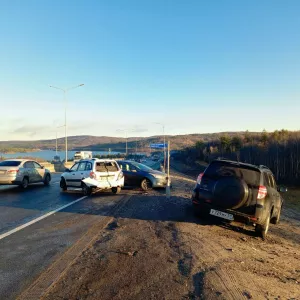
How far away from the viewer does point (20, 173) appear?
54.3 feet

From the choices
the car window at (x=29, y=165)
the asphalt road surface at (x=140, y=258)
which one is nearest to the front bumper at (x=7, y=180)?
the car window at (x=29, y=165)

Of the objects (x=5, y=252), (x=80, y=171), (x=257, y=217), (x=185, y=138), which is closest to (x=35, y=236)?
(x=5, y=252)

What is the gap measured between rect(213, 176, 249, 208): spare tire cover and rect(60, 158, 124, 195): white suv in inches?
300

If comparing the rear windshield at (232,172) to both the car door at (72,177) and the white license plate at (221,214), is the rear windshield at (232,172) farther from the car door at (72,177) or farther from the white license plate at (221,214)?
the car door at (72,177)

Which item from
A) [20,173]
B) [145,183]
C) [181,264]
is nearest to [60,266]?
[181,264]

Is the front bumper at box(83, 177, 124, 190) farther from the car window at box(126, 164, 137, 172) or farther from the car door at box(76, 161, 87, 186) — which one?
the car window at box(126, 164, 137, 172)

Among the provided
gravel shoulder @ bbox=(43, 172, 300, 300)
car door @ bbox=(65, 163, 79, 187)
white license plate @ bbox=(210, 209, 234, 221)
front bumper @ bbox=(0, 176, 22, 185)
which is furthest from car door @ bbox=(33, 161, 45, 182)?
white license plate @ bbox=(210, 209, 234, 221)

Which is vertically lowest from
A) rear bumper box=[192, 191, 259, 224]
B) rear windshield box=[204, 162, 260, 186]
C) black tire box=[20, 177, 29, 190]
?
black tire box=[20, 177, 29, 190]

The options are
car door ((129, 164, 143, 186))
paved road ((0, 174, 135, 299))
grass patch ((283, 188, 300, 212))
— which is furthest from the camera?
grass patch ((283, 188, 300, 212))

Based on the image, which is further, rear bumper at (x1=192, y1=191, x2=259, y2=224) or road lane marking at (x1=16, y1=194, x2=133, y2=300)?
rear bumper at (x1=192, y1=191, x2=259, y2=224)

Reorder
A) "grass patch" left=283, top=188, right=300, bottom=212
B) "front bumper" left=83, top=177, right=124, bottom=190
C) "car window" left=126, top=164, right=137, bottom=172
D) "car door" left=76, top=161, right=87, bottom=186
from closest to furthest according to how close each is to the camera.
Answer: "front bumper" left=83, top=177, right=124, bottom=190
"car door" left=76, top=161, right=87, bottom=186
"car window" left=126, top=164, right=137, bottom=172
"grass patch" left=283, top=188, right=300, bottom=212

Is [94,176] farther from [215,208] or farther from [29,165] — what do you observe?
[215,208]

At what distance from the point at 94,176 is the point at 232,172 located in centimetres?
776

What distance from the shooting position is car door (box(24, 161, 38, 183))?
17312mm
